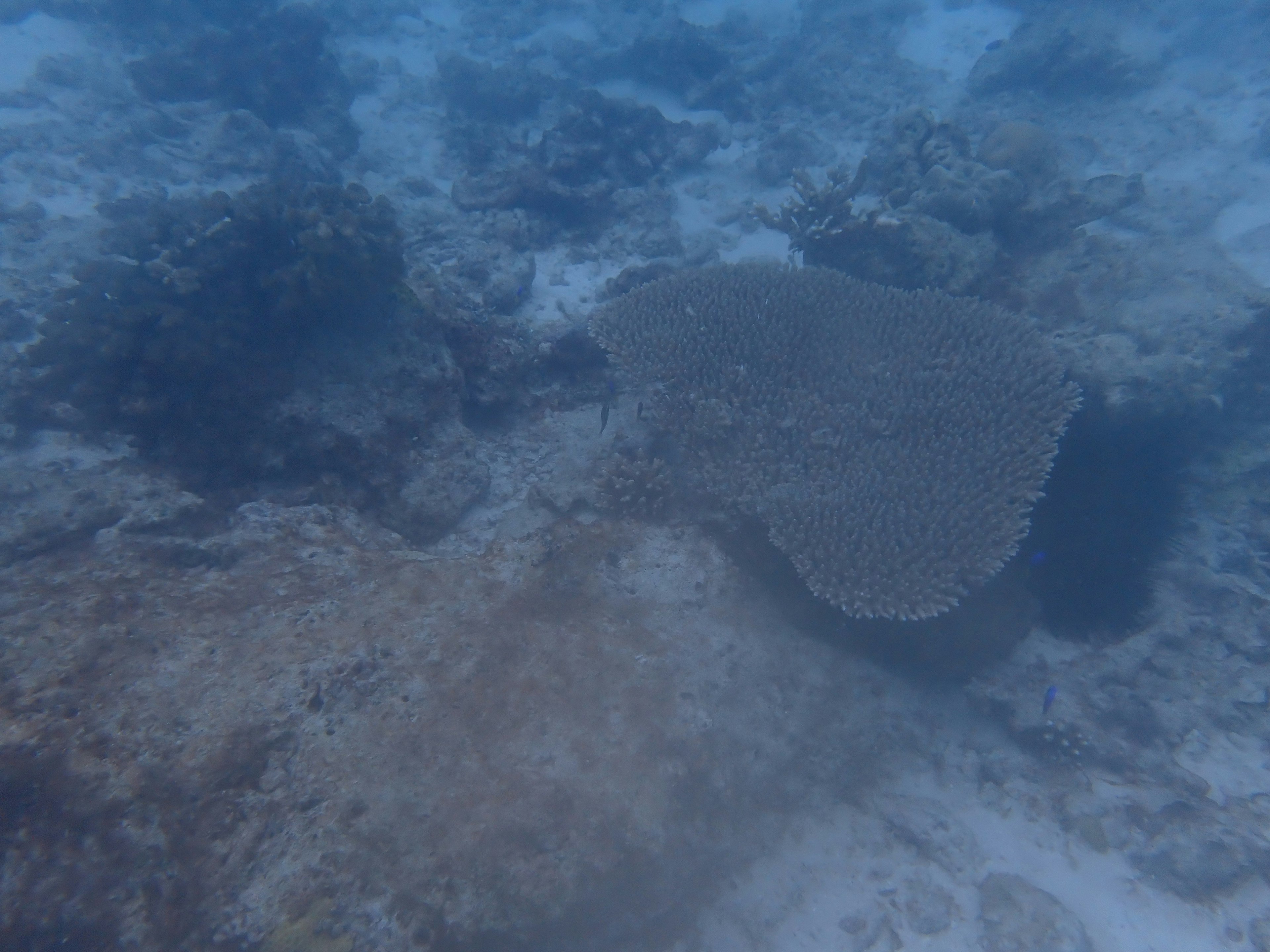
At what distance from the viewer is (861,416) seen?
17.1ft

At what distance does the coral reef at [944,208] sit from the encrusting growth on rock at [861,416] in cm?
130

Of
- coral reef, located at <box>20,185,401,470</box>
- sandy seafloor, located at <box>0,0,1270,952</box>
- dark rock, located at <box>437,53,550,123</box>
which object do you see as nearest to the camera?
sandy seafloor, located at <box>0,0,1270,952</box>

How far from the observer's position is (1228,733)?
5.11 m

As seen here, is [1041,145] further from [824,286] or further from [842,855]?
Answer: [842,855]

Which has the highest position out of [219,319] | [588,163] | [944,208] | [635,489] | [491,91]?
[491,91]

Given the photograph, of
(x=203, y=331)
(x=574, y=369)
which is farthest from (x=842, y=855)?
(x=203, y=331)

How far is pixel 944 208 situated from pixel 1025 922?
7794 mm

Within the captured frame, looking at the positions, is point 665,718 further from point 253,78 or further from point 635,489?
point 253,78

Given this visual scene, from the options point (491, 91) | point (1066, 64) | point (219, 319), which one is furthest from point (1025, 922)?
point (491, 91)

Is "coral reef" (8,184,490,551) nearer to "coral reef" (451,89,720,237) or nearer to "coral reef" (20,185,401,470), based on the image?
"coral reef" (20,185,401,470)

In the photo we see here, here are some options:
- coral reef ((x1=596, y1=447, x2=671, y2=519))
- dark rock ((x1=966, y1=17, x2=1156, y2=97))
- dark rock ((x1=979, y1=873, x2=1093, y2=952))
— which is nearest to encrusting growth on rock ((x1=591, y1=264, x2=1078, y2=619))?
coral reef ((x1=596, y1=447, x2=671, y2=519))

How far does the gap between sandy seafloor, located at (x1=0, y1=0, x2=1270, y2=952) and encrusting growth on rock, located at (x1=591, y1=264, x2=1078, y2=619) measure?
2.59ft

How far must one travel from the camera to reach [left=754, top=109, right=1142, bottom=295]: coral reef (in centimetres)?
741

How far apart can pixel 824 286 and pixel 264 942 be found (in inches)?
271
